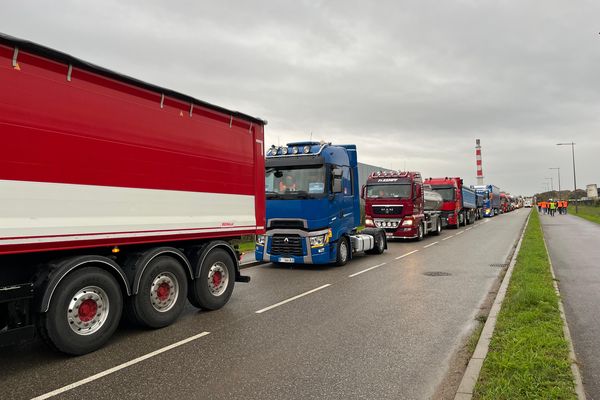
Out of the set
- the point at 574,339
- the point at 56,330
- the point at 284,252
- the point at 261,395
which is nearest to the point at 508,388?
the point at 261,395

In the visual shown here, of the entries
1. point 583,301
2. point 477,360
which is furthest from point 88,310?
point 583,301

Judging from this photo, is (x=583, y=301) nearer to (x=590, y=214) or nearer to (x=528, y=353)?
(x=528, y=353)

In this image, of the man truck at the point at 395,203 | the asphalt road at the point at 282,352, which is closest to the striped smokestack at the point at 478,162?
the man truck at the point at 395,203

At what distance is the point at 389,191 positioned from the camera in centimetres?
1986

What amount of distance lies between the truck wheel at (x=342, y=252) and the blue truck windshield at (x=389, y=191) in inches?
291

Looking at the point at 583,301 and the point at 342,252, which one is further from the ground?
the point at 342,252

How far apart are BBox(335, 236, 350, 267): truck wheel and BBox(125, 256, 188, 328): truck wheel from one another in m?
6.34

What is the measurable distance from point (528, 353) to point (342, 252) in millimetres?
8100

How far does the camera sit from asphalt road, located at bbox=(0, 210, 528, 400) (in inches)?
162

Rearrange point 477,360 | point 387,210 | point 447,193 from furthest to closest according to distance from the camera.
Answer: point 447,193 < point 387,210 < point 477,360

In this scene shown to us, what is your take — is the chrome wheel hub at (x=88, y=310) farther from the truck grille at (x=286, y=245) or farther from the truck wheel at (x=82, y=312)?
the truck grille at (x=286, y=245)

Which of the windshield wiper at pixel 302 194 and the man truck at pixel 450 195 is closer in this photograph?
the windshield wiper at pixel 302 194

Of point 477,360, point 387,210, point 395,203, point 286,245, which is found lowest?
point 477,360

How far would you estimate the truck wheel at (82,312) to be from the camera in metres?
4.79
